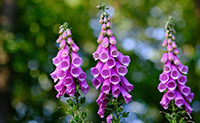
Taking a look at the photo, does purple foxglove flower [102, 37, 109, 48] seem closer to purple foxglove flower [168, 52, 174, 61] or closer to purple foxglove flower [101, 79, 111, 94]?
purple foxglove flower [101, 79, 111, 94]

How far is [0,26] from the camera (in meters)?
10.7

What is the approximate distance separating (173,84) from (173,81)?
3cm

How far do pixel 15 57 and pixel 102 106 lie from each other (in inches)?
382

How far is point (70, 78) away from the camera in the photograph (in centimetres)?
251

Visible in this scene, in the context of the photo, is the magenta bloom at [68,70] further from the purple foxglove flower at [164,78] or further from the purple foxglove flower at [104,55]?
the purple foxglove flower at [164,78]

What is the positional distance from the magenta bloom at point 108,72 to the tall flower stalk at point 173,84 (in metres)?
0.30

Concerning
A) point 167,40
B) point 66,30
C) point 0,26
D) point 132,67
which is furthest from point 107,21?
point 132,67

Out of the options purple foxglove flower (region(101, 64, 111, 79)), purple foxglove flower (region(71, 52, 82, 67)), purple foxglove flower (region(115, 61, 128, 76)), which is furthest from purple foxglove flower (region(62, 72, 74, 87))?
purple foxglove flower (region(115, 61, 128, 76))

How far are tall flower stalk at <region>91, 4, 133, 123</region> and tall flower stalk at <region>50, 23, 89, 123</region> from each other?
4.4 inches

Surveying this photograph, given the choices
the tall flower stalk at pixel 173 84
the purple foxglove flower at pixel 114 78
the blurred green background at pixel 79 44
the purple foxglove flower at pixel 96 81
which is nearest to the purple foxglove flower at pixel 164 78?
the tall flower stalk at pixel 173 84

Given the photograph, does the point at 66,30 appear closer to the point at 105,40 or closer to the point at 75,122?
the point at 105,40

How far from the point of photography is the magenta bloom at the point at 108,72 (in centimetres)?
246

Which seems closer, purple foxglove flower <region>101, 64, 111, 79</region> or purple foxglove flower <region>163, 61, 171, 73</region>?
purple foxglove flower <region>101, 64, 111, 79</region>

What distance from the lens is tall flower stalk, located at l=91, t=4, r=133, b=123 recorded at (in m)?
2.45
